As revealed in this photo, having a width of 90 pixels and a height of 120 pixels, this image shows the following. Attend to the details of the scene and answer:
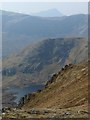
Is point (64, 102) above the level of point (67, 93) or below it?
below

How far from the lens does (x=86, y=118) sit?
25.5 m

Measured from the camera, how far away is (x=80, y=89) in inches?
1786

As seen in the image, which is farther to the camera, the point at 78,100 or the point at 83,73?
the point at 83,73

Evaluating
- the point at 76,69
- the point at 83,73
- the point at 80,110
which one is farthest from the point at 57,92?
the point at 80,110

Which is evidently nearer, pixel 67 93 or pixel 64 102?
pixel 64 102

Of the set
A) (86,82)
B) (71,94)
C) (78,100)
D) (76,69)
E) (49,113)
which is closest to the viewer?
(49,113)

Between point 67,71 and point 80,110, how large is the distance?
129ft

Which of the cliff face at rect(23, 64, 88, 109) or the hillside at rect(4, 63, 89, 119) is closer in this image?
the hillside at rect(4, 63, 89, 119)

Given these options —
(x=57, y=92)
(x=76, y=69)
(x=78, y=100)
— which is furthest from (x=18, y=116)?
(x=76, y=69)

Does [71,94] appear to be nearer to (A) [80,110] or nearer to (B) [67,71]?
(A) [80,110]

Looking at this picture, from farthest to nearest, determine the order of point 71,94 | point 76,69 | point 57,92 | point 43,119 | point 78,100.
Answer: point 76,69 → point 57,92 → point 71,94 → point 78,100 → point 43,119

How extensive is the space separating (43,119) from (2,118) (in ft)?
10.1

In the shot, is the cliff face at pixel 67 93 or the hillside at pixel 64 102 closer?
the hillside at pixel 64 102

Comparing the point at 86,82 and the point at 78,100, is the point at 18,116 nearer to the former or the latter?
the point at 78,100
